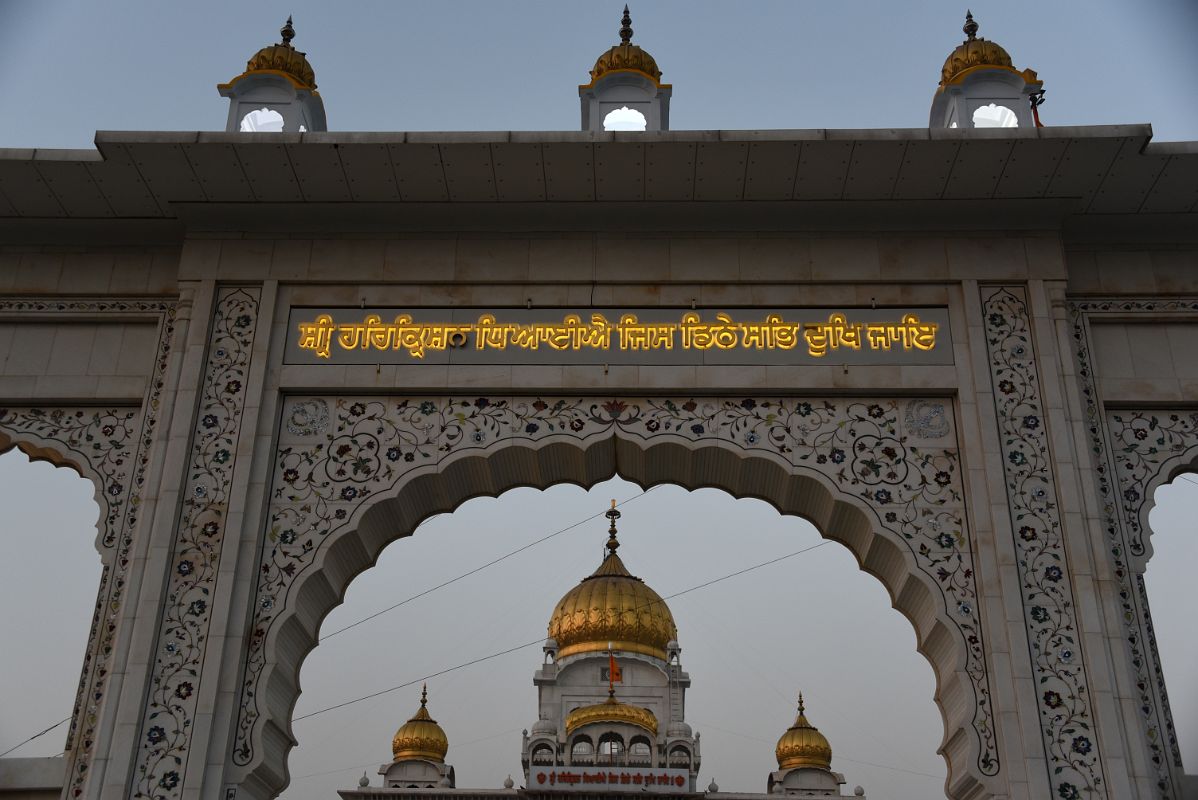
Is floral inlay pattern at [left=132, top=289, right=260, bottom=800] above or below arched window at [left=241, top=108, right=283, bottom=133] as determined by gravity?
below

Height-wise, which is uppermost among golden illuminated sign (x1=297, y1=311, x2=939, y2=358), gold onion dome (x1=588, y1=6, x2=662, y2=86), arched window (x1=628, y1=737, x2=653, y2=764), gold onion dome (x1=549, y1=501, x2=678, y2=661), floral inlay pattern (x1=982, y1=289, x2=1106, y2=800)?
gold onion dome (x1=549, y1=501, x2=678, y2=661)

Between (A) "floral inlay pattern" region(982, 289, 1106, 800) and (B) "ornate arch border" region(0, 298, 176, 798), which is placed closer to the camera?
(A) "floral inlay pattern" region(982, 289, 1106, 800)

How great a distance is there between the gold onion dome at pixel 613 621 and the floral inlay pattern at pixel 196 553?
15653 mm

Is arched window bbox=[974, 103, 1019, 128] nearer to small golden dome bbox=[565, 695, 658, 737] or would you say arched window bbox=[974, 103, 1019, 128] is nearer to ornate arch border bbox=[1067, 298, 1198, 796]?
ornate arch border bbox=[1067, 298, 1198, 796]

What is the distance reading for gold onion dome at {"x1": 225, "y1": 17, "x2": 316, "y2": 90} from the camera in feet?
23.6

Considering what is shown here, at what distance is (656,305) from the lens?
6.76 metres

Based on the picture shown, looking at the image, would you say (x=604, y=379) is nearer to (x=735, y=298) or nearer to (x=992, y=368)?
(x=735, y=298)

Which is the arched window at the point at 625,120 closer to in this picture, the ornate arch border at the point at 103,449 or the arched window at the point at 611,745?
the ornate arch border at the point at 103,449

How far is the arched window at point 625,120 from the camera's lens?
7.04 meters

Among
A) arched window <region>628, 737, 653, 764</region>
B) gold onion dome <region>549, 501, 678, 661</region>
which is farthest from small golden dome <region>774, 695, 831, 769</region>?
arched window <region>628, 737, 653, 764</region>

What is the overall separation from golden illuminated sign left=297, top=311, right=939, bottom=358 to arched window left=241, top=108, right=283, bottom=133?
4.03 feet

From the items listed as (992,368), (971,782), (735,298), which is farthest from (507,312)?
(971,782)

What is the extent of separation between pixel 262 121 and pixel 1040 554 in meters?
4.79

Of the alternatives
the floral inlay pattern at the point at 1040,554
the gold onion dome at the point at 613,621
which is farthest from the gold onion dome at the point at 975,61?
the gold onion dome at the point at 613,621
